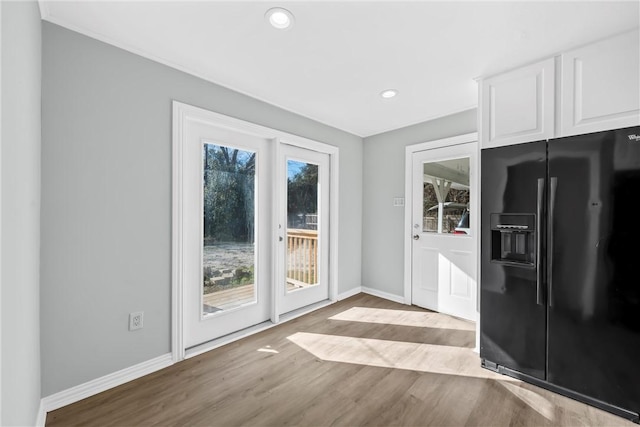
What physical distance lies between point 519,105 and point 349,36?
56.3 inches

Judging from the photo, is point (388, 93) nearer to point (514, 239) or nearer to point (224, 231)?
point (514, 239)

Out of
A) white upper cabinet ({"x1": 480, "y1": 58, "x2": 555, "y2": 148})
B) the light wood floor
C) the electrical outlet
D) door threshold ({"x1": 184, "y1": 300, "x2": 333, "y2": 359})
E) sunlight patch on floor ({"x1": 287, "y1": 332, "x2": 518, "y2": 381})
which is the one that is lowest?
the light wood floor

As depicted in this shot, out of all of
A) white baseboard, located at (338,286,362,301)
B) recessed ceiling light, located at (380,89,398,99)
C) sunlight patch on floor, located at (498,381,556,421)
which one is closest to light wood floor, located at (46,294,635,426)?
sunlight patch on floor, located at (498,381,556,421)

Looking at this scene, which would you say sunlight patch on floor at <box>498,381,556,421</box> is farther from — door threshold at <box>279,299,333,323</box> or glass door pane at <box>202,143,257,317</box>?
glass door pane at <box>202,143,257,317</box>

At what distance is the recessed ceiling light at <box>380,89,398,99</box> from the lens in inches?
106

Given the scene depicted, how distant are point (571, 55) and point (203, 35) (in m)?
2.53

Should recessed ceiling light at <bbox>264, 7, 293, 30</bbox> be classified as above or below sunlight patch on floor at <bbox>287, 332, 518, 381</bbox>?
above

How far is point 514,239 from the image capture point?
85.3 inches

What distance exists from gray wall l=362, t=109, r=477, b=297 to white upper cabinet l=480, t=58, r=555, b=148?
3.43 feet

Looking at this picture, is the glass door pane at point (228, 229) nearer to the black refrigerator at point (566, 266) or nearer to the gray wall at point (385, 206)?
the gray wall at point (385, 206)

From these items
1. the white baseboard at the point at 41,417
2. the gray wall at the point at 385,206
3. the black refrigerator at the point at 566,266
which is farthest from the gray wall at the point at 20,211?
the gray wall at the point at 385,206

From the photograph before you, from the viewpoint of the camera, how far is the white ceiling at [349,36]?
1.62 m

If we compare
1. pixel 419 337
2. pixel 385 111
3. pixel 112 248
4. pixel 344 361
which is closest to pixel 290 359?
pixel 344 361

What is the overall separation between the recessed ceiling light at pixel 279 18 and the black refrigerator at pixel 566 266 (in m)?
1.75
